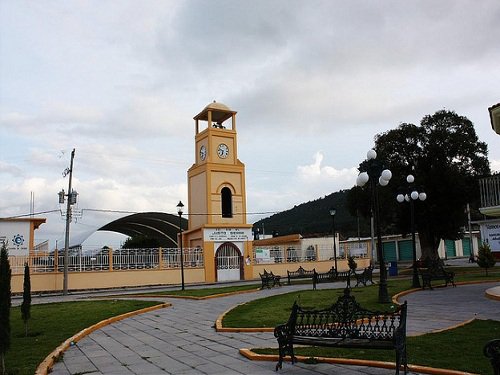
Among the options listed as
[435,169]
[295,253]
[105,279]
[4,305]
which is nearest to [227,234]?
[295,253]

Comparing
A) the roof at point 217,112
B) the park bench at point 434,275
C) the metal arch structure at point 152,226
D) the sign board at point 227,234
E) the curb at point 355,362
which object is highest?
the roof at point 217,112

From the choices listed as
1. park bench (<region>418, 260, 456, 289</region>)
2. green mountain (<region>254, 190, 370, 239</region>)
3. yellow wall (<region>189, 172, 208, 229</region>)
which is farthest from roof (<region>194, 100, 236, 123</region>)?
green mountain (<region>254, 190, 370, 239</region>)

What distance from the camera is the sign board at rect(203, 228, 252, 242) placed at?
3312cm

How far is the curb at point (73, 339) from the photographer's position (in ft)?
23.6

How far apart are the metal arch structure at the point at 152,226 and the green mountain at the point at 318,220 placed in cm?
2930

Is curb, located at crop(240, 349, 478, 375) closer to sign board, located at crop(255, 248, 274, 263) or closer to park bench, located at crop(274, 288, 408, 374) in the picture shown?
park bench, located at crop(274, 288, 408, 374)

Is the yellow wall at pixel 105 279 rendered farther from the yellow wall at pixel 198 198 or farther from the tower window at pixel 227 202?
the tower window at pixel 227 202

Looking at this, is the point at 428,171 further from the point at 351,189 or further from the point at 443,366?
the point at 443,366

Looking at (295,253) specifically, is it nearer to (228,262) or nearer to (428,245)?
(228,262)

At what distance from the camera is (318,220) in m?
90.6

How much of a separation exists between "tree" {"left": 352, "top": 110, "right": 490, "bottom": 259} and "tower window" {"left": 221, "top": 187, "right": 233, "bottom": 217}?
1067cm

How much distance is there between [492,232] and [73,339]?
12690 mm

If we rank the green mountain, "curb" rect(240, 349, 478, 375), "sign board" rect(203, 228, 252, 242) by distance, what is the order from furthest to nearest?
1. the green mountain
2. "sign board" rect(203, 228, 252, 242)
3. "curb" rect(240, 349, 478, 375)

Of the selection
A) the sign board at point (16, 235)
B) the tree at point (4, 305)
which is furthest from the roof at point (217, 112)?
the tree at point (4, 305)
